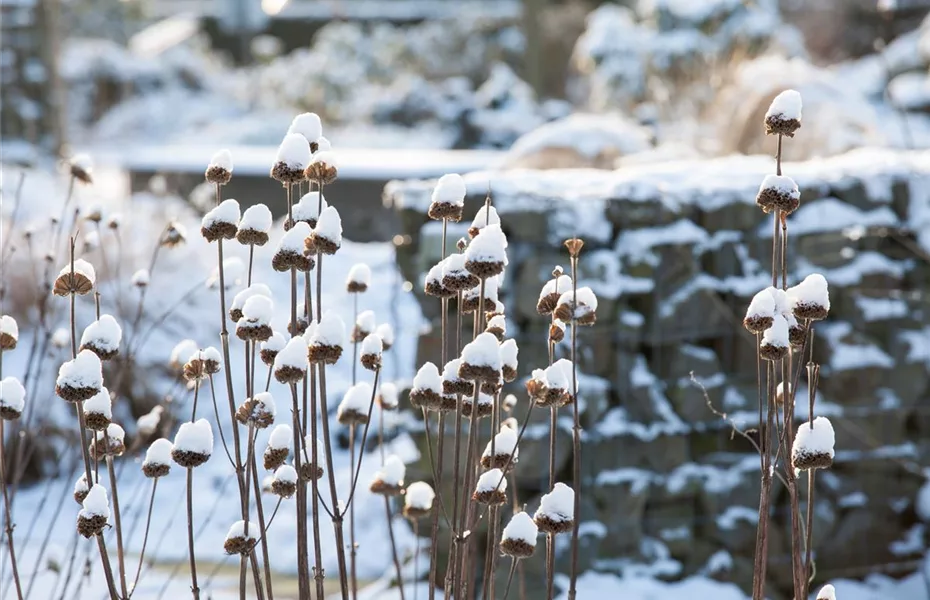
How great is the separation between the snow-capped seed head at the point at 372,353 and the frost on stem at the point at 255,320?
0.17 metres

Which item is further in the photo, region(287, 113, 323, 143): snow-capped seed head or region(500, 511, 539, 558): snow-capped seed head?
region(287, 113, 323, 143): snow-capped seed head

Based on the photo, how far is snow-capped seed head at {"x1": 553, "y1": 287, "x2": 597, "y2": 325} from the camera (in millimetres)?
1374

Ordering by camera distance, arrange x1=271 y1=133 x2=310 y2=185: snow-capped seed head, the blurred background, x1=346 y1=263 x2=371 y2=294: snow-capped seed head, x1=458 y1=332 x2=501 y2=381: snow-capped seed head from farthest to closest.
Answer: the blurred background
x1=346 y1=263 x2=371 y2=294: snow-capped seed head
x1=271 y1=133 x2=310 y2=185: snow-capped seed head
x1=458 y1=332 x2=501 y2=381: snow-capped seed head

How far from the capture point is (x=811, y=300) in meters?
1.33

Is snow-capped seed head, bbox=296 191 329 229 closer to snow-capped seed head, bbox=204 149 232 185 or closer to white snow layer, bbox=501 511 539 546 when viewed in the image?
snow-capped seed head, bbox=204 149 232 185

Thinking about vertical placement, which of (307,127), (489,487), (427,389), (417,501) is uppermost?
(307,127)

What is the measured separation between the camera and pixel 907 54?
12.4 m

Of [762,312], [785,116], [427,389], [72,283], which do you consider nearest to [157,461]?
[72,283]

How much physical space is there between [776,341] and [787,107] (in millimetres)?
285

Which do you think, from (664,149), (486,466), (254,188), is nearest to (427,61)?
(254,188)

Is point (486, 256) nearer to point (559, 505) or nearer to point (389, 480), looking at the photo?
point (559, 505)

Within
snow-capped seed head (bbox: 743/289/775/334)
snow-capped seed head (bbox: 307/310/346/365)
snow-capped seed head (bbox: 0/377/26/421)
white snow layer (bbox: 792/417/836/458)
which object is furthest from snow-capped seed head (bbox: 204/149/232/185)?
white snow layer (bbox: 792/417/836/458)

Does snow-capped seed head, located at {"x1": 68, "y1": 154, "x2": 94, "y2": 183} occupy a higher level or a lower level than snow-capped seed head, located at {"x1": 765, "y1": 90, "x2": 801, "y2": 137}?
lower

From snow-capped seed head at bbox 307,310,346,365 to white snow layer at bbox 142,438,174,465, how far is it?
A: 0.28 m
